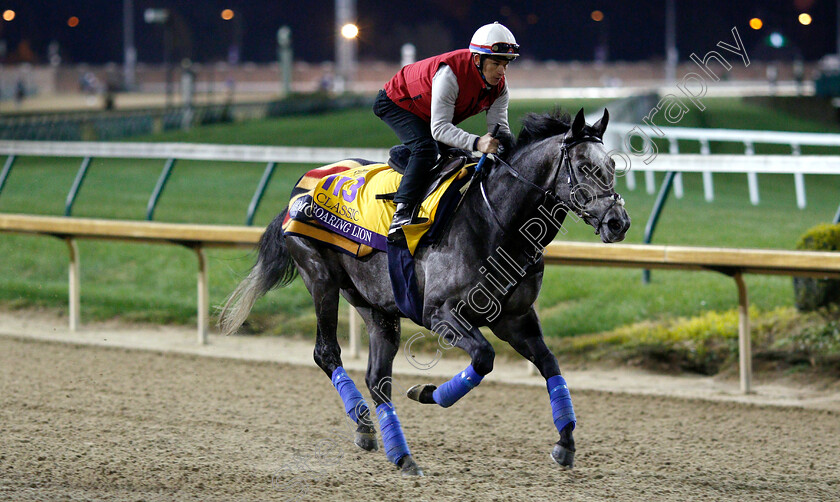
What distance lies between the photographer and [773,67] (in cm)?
6228

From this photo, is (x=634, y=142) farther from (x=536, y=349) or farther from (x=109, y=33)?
(x=109, y=33)

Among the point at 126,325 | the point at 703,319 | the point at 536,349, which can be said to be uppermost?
the point at 536,349

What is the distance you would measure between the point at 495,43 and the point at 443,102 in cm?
33

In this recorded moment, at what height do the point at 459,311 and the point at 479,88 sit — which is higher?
the point at 479,88

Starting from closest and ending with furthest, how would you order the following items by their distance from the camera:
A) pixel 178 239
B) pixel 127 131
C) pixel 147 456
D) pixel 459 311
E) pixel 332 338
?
1. pixel 459 311
2. pixel 147 456
3. pixel 332 338
4. pixel 178 239
5. pixel 127 131

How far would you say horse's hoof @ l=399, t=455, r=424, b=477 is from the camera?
4371mm

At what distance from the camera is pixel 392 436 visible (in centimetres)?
446

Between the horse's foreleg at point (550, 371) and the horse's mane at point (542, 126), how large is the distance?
763 millimetres

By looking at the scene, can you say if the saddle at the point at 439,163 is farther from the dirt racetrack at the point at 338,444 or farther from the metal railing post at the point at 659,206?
the metal railing post at the point at 659,206

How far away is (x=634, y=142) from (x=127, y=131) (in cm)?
1508

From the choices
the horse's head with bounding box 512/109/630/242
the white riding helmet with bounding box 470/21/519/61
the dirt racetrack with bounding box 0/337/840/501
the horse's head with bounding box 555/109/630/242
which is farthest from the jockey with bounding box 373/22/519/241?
the dirt racetrack with bounding box 0/337/840/501

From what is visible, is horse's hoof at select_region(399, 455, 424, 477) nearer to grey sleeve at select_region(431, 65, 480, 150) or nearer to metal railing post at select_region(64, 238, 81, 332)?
grey sleeve at select_region(431, 65, 480, 150)

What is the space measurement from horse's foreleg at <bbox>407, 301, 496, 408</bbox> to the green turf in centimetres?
208

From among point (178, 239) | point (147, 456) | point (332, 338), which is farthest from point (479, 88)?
point (178, 239)
